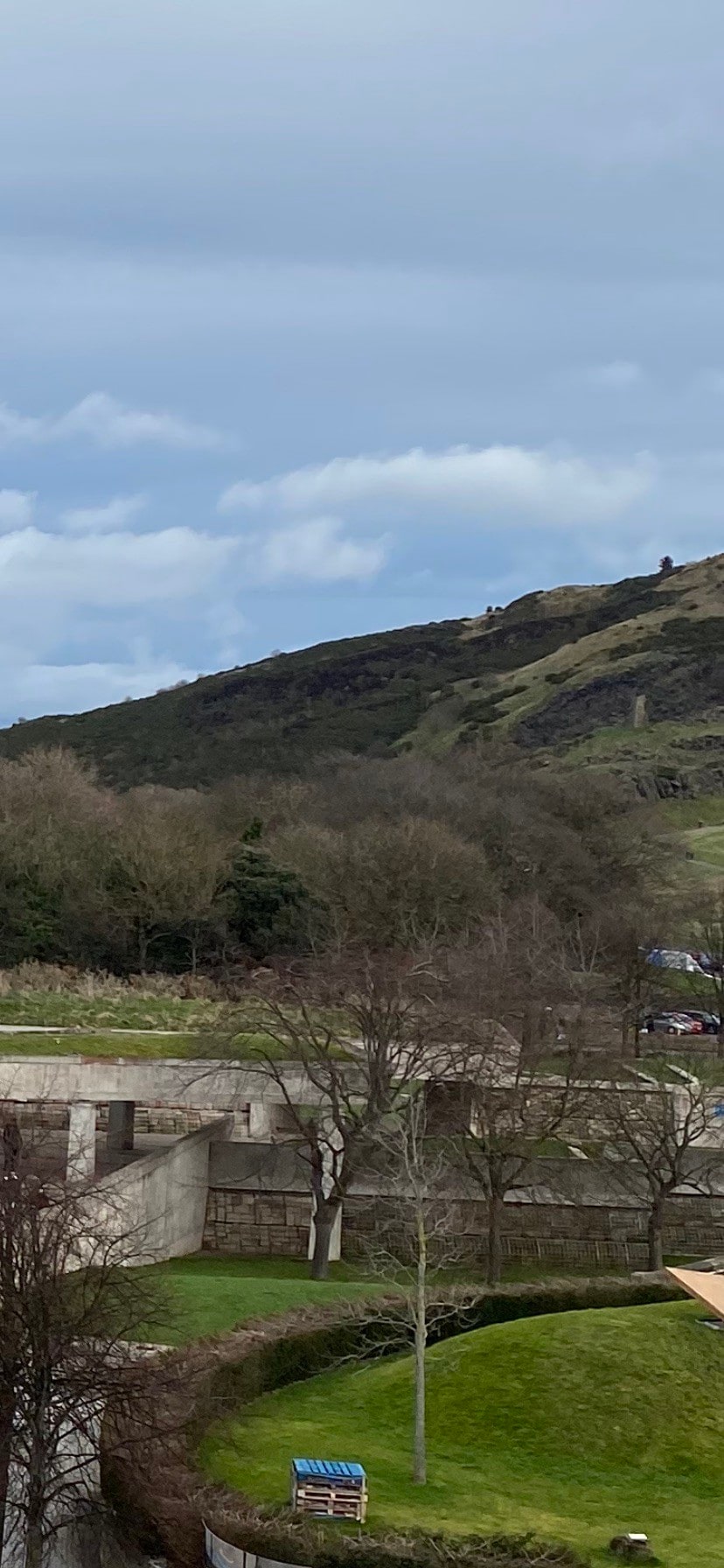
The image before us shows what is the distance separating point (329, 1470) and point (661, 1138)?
19220 millimetres

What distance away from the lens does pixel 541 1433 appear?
2156 centimetres

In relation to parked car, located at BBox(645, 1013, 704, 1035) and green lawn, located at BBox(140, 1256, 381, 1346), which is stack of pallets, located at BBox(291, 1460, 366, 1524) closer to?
green lawn, located at BBox(140, 1256, 381, 1346)

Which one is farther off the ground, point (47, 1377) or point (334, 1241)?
point (47, 1377)

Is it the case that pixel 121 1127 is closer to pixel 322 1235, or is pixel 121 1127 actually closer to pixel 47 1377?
pixel 322 1235

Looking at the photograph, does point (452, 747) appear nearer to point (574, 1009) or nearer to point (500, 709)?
point (500, 709)

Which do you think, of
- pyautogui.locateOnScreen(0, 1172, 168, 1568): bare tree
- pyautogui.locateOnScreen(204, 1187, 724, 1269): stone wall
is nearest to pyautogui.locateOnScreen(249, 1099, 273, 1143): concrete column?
pyautogui.locateOnScreen(204, 1187, 724, 1269): stone wall

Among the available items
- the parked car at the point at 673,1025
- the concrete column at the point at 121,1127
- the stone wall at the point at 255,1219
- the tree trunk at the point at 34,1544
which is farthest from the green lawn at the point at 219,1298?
the parked car at the point at 673,1025

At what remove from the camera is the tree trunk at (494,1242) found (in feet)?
112

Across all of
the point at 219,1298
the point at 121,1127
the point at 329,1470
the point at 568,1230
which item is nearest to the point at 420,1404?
the point at 329,1470

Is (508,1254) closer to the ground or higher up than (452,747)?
closer to the ground

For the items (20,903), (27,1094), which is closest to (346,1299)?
(27,1094)

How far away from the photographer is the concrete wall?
106 feet

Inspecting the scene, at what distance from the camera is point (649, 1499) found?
A: 1973cm

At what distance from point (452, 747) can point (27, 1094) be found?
95.2 metres
